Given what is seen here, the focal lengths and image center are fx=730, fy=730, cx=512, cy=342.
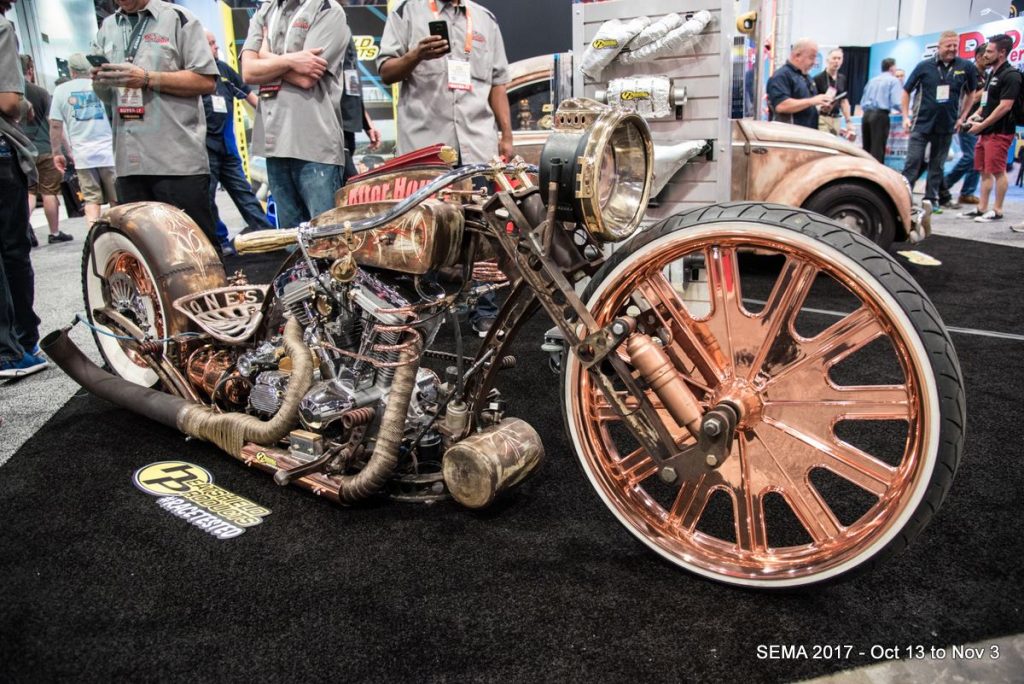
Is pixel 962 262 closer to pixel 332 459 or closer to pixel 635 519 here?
pixel 635 519

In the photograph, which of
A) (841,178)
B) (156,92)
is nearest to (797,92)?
(841,178)

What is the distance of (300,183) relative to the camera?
3771 mm

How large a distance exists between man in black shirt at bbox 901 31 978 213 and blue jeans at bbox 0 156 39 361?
335 inches

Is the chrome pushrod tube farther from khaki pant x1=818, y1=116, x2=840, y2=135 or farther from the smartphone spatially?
khaki pant x1=818, y1=116, x2=840, y2=135

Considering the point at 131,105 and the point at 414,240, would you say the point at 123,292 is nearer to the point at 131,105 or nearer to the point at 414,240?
the point at 131,105

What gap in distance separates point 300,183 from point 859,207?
3.79m

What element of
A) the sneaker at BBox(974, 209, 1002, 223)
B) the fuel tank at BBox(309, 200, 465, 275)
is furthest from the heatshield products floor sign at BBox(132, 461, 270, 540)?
the sneaker at BBox(974, 209, 1002, 223)

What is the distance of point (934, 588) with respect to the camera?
1.84 metres

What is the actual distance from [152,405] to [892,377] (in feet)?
10.6

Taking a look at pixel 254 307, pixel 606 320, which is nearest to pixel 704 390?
pixel 606 320

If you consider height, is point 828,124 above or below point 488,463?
above

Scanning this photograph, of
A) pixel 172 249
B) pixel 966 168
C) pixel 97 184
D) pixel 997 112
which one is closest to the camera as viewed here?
pixel 172 249

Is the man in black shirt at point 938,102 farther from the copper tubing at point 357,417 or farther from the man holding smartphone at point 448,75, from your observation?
the copper tubing at point 357,417

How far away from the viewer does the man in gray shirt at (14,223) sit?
3.41 meters
